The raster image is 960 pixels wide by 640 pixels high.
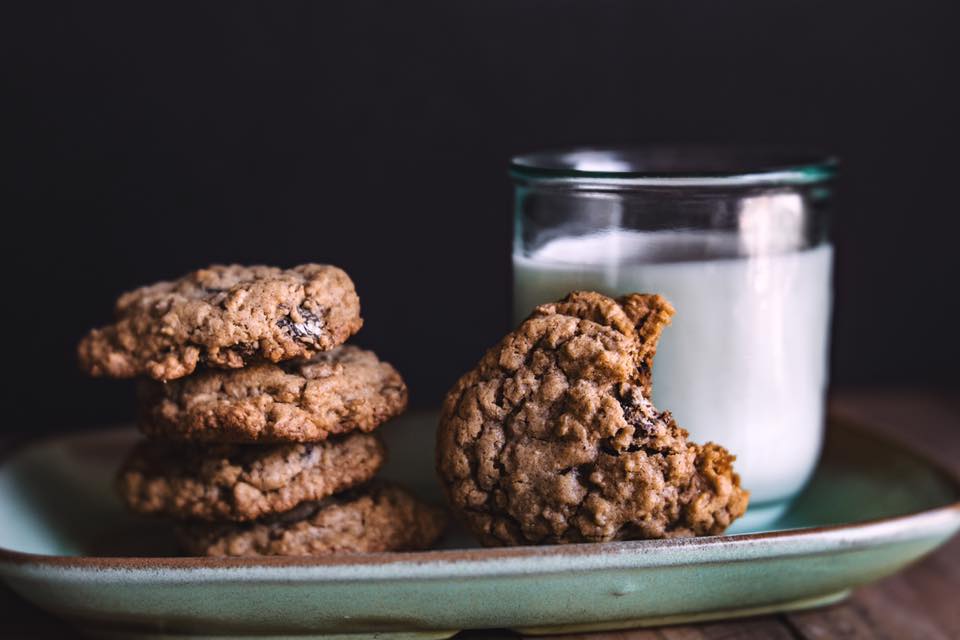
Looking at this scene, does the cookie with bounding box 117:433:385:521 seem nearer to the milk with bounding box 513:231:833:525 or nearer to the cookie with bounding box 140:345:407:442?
the cookie with bounding box 140:345:407:442

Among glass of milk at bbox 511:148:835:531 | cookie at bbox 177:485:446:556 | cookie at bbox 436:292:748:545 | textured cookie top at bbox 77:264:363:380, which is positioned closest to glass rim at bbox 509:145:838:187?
glass of milk at bbox 511:148:835:531

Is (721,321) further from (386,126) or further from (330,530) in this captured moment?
(386,126)

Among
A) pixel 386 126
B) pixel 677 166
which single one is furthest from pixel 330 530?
pixel 386 126

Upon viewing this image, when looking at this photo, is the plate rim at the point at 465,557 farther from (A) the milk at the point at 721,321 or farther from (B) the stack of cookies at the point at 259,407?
(A) the milk at the point at 721,321

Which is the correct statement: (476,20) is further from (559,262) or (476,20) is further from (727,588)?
(727,588)

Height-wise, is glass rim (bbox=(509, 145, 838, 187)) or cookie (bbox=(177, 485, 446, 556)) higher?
glass rim (bbox=(509, 145, 838, 187))

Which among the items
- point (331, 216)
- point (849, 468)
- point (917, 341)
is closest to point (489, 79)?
Answer: point (331, 216)

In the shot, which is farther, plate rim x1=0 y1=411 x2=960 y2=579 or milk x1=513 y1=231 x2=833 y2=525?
milk x1=513 y1=231 x2=833 y2=525

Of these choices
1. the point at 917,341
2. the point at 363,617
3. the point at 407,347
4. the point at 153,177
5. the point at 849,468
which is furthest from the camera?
the point at 917,341
